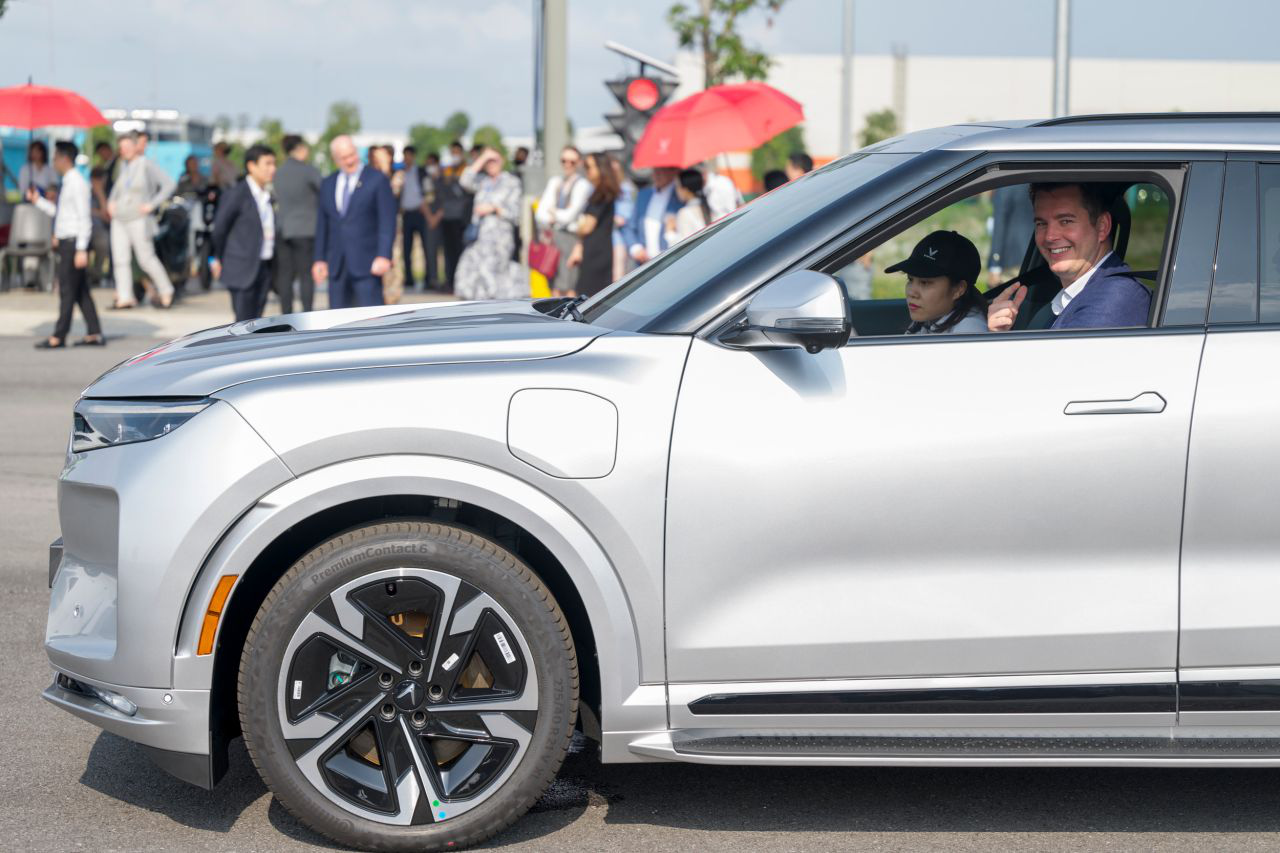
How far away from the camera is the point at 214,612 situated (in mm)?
3551

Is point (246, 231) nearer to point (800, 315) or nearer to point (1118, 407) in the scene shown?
point (800, 315)

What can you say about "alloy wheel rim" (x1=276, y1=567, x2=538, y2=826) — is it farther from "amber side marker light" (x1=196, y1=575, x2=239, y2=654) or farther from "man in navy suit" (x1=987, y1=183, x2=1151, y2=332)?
"man in navy suit" (x1=987, y1=183, x2=1151, y2=332)

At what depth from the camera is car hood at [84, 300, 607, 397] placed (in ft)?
12.0

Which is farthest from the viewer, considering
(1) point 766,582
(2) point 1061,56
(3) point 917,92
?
(3) point 917,92

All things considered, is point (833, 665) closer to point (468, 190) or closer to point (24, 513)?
point (24, 513)

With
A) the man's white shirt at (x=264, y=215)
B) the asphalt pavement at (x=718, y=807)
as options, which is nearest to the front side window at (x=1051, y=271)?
the asphalt pavement at (x=718, y=807)

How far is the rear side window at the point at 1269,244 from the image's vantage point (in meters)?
3.69

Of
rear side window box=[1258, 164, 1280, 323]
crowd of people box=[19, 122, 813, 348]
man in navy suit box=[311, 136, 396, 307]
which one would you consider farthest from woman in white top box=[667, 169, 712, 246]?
rear side window box=[1258, 164, 1280, 323]

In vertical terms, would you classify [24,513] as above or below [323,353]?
below

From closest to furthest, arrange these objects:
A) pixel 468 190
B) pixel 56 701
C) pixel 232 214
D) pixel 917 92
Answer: pixel 56 701
pixel 232 214
pixel 468 190
pixel 917 92

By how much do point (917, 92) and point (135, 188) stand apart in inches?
3963

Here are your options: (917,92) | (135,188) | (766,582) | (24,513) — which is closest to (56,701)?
(766,582)

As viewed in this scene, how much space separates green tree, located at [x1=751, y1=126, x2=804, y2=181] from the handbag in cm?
7507

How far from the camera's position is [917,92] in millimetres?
112438
